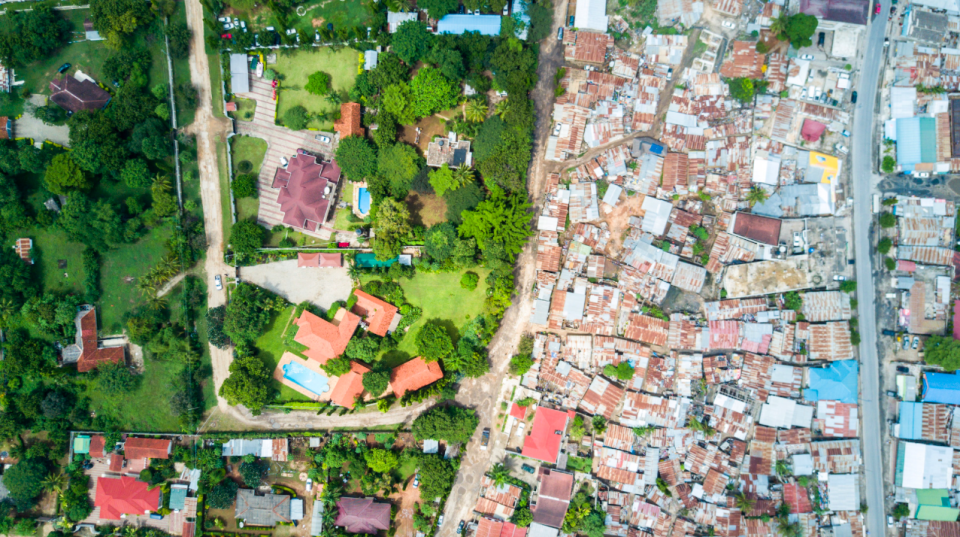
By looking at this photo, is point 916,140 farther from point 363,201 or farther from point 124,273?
point 124,273

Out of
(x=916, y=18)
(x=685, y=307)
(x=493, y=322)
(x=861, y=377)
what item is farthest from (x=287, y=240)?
(x=916, y=18)

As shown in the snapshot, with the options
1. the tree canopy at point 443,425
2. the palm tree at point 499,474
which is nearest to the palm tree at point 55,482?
the tree canopy at point 443,425

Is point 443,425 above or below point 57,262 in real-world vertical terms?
below

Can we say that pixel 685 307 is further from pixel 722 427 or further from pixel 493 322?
pixel 493 322

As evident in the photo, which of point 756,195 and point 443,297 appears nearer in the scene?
point 756,195

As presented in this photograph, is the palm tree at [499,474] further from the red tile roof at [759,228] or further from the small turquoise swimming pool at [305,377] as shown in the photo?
the red tile roof at [759,228]

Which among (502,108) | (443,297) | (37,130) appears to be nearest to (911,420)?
(443,297)

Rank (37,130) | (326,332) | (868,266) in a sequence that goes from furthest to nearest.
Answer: (37,130), (326,332), (868,266)
